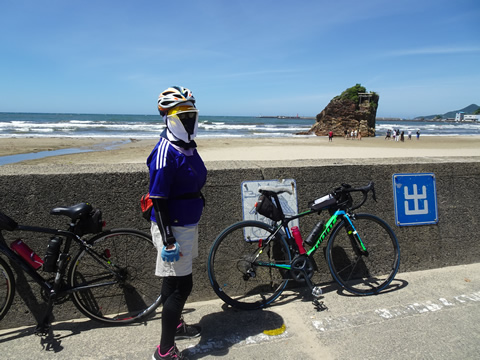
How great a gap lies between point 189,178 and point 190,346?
4.60 feet

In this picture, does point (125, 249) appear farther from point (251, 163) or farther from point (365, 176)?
point (365, 176)

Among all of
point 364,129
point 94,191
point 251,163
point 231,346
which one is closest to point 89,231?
point 94,191

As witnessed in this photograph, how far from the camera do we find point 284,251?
3488 mm

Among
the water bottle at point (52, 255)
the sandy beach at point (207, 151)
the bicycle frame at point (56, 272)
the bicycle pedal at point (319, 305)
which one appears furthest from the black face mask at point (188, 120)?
the sandy beach at point (207, 151)

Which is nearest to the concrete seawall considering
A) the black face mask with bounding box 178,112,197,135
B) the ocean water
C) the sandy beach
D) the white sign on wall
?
the white sign on wall

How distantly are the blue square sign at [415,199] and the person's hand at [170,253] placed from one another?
285cm

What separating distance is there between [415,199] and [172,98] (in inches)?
126

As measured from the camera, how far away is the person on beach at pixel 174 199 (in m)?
2.40

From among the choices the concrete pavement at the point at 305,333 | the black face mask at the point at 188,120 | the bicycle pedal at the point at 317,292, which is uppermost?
the black face mask at the point at 188,120

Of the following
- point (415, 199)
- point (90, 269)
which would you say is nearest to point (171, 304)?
point (90, 269)

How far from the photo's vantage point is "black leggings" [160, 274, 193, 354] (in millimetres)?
2580

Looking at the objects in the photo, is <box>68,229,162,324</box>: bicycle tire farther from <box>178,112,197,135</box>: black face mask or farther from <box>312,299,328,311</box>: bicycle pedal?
<box>312,299,328,311</box>: bicycle pedal

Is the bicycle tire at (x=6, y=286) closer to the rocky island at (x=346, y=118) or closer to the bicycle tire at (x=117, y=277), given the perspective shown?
the bicycle tire at (x=117, y=277)

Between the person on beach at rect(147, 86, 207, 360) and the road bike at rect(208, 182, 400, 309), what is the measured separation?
Result: 688 millimetres
